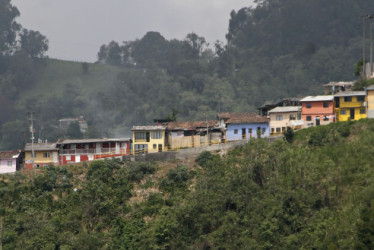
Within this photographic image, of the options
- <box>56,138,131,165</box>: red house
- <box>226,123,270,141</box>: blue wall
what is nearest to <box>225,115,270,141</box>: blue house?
<box>226,123,270,141</box>: blue wall

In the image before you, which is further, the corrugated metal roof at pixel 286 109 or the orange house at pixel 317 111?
the corrugated metal roof at pixel 286 109

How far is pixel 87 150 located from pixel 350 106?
31.1 meters

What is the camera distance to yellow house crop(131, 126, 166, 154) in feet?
240

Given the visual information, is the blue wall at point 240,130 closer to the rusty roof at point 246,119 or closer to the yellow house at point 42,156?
the rusty roof at point 246,119

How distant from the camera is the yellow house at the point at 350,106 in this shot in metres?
69.4

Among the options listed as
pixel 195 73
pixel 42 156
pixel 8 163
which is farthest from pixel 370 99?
pixel 195 73

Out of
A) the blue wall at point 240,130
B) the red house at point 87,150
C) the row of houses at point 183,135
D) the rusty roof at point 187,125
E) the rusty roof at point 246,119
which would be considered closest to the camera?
the row of houses at point 183,135

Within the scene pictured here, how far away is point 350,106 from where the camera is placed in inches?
2771

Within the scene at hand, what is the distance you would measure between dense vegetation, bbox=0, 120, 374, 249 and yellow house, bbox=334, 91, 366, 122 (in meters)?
Result: 6.74

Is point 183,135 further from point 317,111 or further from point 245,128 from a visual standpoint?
point 317,111

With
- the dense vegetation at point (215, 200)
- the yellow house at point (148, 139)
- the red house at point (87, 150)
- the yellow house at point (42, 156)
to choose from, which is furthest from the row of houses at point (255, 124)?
the yellow house at point (42, 156)

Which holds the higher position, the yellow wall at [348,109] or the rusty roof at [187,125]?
the yellow wall at [348,109]

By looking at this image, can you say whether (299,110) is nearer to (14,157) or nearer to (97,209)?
(97,209)

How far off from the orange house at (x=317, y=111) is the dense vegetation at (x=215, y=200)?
6407mm
